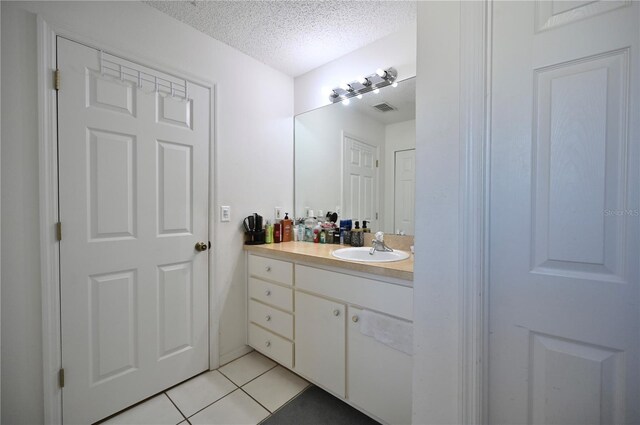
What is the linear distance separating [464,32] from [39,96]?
1831mm

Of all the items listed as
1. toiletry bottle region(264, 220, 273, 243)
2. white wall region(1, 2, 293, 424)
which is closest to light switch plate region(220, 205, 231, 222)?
white wall region(1, 2, 293, 424)

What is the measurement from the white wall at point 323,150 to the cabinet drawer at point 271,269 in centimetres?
65

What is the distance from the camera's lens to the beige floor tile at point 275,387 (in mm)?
1580

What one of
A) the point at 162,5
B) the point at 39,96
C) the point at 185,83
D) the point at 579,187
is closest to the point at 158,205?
the point at 39,96

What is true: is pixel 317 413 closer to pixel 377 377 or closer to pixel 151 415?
pixel 377 377

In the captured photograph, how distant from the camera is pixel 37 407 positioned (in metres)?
1.25

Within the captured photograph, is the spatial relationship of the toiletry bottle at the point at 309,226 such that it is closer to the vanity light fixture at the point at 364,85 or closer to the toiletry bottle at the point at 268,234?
the toiletry bottle at the point at 268,234

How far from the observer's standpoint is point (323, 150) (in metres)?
2.31

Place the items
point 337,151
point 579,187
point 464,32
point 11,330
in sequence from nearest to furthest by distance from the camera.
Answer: point 579,187
point 464,32
point 11,330
point 337,151

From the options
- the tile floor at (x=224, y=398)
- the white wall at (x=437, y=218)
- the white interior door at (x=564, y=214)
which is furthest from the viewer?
the tile floor at (x=224, y=398)

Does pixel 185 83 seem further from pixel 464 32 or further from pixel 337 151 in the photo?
pixel 464 32

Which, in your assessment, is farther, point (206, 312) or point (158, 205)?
point (206, 312)

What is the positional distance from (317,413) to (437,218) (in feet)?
4.41

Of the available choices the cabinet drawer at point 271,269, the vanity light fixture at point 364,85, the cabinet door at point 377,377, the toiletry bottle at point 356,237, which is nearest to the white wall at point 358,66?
the vanity light fixture at point 364,85
